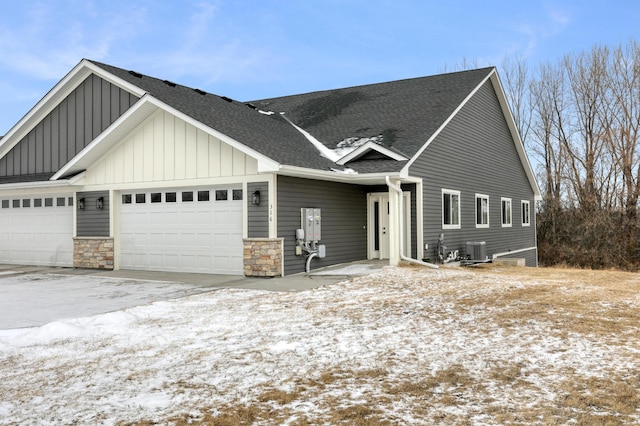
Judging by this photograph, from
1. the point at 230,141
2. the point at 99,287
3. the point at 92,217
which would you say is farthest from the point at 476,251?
the point at 92,217

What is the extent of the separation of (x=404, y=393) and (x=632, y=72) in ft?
95.5

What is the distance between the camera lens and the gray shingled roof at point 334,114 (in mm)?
13641

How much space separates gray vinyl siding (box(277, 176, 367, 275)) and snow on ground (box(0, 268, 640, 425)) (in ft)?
13.2

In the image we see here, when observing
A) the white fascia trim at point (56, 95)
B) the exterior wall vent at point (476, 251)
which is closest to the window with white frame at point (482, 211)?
the exterior wall vent at point (476, 251)

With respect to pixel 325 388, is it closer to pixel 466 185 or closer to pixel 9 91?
pixel 466 185

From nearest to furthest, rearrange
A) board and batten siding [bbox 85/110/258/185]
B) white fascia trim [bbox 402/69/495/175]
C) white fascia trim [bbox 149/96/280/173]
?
white fascia trim [bbox 149/96/280/173]
board and batten siding [bbox 85/110/258/185]
white fascia trim [bbox 402/69/495/175]

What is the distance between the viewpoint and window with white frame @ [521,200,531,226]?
78.4 feet

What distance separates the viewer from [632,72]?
27.9 m

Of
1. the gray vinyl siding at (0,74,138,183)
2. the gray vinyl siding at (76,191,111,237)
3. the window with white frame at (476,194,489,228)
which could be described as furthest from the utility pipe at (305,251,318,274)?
the window with white frame at (476,194,489,228)

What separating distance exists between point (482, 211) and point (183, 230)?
10.8 metres

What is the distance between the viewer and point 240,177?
12.8 m

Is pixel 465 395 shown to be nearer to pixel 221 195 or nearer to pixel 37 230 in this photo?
pixel 221 195

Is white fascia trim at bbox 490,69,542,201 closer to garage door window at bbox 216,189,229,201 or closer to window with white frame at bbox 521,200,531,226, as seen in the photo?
window with white frame at bbox 521,200,531,226

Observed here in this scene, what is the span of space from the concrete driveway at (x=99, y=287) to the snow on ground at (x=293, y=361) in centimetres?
109
